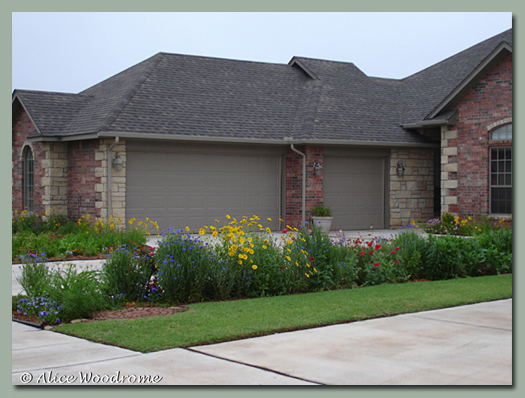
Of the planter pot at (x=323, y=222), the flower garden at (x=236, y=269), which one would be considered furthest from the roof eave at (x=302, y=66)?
the flower garden at (x=236, y=269)

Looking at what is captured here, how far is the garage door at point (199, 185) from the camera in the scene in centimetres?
1872

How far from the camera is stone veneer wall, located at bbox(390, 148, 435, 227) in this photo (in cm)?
2152

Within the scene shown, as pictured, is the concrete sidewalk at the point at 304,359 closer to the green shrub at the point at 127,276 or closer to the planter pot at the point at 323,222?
the green shrub at the point at 127,276

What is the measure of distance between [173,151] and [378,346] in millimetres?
13764

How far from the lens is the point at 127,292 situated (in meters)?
8.69

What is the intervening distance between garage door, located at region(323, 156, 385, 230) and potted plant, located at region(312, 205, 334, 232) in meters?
0.84

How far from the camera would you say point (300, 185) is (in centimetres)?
2019

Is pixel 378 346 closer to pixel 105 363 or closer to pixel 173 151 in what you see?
pixel 105 363

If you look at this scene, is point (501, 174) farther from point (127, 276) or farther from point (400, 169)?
point (127, 276)

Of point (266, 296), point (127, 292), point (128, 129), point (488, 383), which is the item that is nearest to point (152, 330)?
point (127, 292)

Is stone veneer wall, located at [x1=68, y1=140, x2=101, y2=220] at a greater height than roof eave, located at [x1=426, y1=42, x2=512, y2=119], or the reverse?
roof eave, located at [x1=426, y1=42, x2=512, y2=119]

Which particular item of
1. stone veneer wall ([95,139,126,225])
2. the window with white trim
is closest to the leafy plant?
the window with white trim

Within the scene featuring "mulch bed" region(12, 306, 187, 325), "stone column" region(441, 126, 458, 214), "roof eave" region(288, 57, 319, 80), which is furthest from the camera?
"roof eave" region(288, 57, 319, 80)

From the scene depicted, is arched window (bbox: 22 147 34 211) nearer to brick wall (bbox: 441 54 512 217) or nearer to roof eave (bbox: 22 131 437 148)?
roof eave (bbox: 22 131 437 148)
